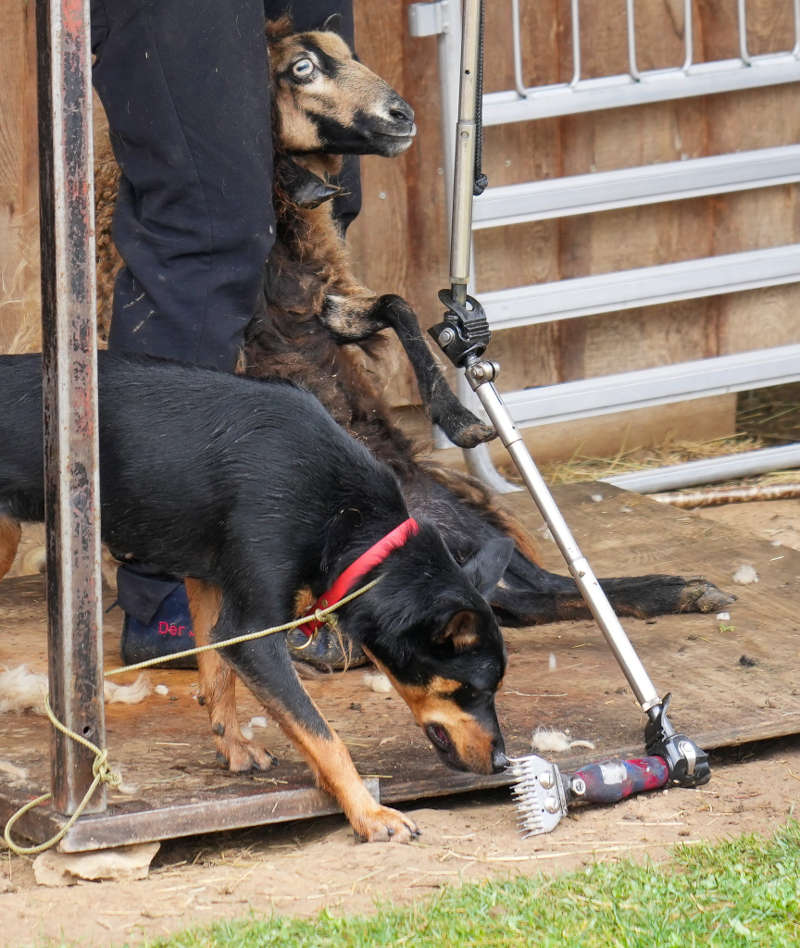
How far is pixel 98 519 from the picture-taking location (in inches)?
107

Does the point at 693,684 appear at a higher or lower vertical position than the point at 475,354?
lower

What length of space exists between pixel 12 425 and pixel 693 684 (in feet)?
6.02

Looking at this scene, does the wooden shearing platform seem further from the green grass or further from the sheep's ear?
the sheep's ear

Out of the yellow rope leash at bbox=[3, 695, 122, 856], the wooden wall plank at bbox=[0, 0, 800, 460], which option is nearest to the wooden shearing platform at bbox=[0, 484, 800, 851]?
the yellow rope leash at bbox=[3, 695, 122, 856]

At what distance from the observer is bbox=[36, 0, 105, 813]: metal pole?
2580 mm

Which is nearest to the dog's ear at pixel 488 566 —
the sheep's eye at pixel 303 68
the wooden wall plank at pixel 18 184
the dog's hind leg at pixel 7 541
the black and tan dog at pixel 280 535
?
the black and tan dog at pixel 280 535

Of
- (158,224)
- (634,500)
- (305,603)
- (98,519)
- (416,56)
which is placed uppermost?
(416,56)

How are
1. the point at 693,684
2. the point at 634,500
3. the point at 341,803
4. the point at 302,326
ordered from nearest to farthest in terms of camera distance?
1. the point at 341,803
2. the point at 693,684
3. the point at 302,326
4. the point at 634,500

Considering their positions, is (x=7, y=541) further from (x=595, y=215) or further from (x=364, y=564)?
(x=595, y=215)

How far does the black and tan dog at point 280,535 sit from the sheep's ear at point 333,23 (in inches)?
58.3

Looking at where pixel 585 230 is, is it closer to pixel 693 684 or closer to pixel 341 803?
pixel 693 684

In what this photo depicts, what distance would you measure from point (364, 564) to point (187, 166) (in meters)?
1.12

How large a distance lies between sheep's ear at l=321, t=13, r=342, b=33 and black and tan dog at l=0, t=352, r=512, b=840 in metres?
1.48

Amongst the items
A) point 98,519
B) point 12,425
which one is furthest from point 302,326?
point 98,519
